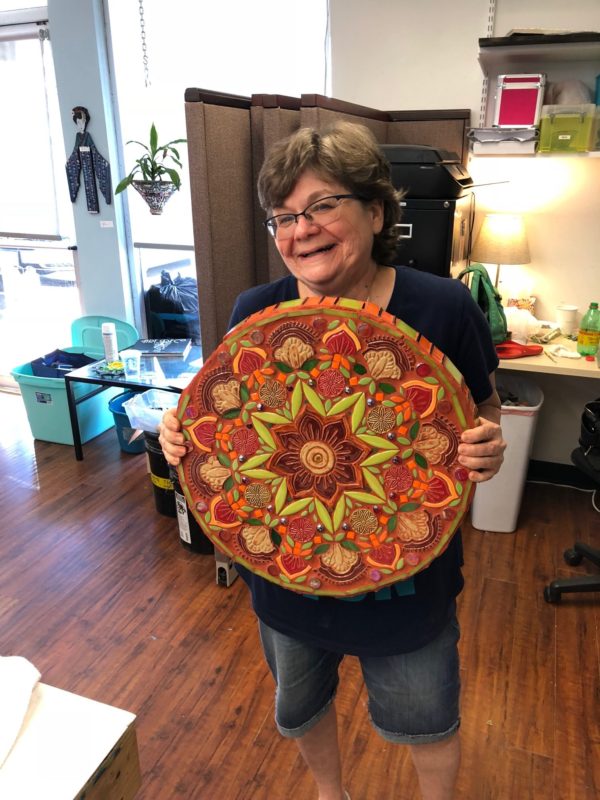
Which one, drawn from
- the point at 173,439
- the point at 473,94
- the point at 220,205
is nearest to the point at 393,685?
the point at 173,439

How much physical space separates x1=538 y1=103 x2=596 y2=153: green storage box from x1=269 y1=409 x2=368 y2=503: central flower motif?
2.04 meters

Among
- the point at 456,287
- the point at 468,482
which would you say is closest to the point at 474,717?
the point at 468,482

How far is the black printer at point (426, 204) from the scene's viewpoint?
2129 millimetres

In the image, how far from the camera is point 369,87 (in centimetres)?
284

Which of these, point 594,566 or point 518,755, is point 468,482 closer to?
Result: point 518,755

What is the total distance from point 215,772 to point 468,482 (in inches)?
47.1

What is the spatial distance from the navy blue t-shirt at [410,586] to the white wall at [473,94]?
6.28 feet

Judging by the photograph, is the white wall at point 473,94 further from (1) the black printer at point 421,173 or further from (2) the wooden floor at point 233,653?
(2) the wooden floor at point 233,653

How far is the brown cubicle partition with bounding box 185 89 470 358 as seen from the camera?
181 cm

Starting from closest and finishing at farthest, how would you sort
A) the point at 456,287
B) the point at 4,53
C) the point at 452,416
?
the point at 452,416 → the point at 456,287 → the point at 4,53

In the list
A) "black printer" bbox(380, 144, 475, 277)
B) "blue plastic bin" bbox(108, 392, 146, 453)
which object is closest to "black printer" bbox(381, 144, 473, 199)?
"black printer" bbox(380, 144, 475, 277)

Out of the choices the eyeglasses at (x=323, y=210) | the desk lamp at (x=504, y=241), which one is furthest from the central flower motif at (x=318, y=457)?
the desk lamp at (x=504, y=241)

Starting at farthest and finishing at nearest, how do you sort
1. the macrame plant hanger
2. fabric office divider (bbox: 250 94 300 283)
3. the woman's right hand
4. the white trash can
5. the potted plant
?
the macrame plant hanger < the potted plant < the white trash can < fabric office divider (bbox: 250 94 300 283) < the woman's right hand

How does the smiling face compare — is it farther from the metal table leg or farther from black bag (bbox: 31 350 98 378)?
black bag (bbox: 31 350 98 378)
